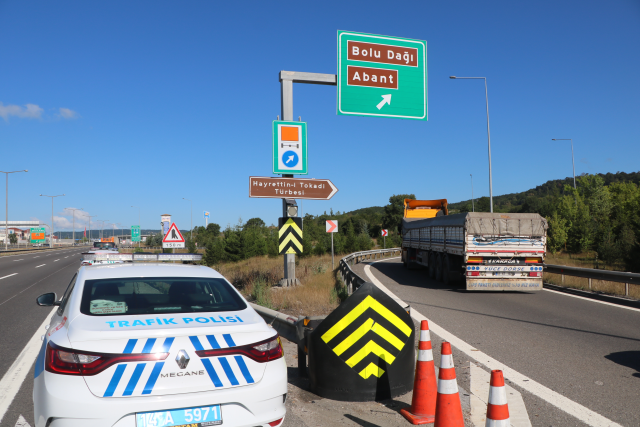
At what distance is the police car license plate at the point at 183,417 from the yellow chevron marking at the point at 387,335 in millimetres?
2013

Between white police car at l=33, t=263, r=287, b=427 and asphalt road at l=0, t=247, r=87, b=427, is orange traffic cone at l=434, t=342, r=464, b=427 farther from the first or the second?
asphalt road at l=0, t=247, r=87, b=427

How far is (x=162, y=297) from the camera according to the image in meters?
4.41

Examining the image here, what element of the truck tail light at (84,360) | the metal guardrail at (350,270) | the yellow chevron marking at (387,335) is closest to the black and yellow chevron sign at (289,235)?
the metal guardrail at (350,270)

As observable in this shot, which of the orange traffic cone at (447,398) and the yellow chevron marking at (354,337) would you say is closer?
the orange traffic cone at (447,398)

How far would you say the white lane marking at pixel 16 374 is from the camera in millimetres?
4969

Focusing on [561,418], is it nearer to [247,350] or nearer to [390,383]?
[390,383]

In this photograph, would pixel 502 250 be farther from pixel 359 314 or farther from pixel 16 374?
pixel 16 374

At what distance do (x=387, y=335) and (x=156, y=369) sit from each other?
8.14 feet

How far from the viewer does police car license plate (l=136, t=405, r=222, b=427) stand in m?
3.08

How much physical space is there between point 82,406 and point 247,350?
3.54 feet

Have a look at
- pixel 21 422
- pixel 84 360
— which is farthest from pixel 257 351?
pixel 21 422

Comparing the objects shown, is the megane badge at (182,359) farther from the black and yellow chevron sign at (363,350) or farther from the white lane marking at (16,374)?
the white lane marking at (16,374)

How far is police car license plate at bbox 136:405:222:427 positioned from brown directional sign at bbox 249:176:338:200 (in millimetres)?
A: 9391

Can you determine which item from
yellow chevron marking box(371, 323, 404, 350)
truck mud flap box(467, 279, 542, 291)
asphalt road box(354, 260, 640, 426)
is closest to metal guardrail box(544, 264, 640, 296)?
asphalt road box(354, 260, 640, 426)
